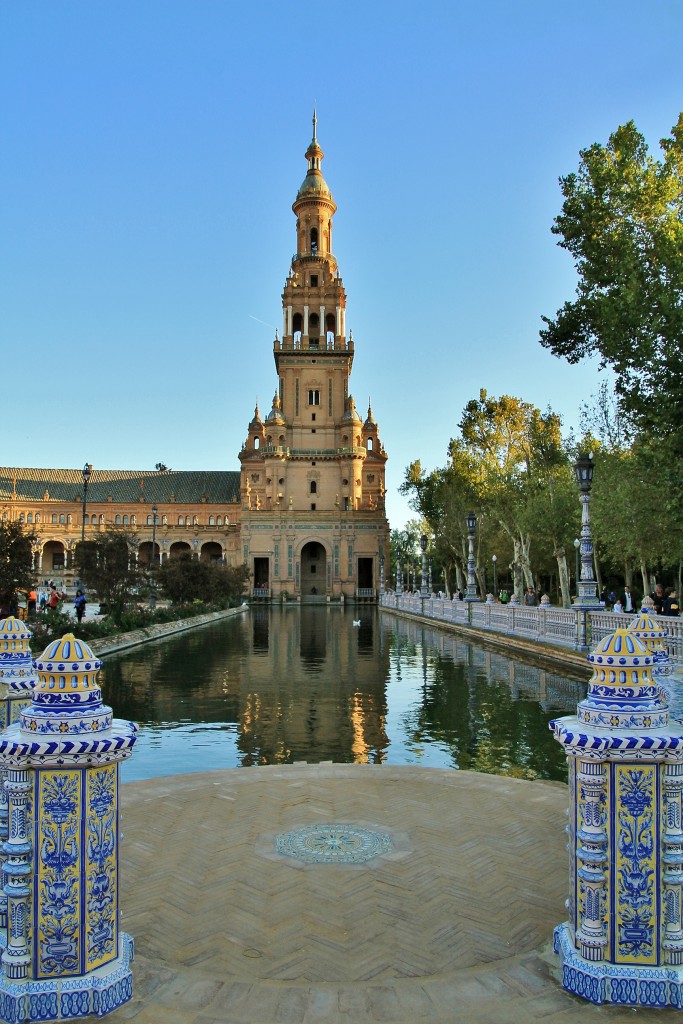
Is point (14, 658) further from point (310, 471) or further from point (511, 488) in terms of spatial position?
point (310, 471)

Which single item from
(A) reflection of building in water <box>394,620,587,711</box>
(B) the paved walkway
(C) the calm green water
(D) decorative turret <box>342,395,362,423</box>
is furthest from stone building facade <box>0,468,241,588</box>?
(B) the paved walkway

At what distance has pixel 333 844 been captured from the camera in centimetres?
573

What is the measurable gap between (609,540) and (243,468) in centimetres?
5690

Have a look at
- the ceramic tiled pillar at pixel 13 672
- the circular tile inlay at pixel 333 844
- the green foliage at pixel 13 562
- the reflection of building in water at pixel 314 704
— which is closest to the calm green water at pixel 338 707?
the reflection of building in water at pixel 314 704

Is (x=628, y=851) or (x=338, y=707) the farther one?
(x=338, y=707)

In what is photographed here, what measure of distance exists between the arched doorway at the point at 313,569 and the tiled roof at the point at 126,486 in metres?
19.1

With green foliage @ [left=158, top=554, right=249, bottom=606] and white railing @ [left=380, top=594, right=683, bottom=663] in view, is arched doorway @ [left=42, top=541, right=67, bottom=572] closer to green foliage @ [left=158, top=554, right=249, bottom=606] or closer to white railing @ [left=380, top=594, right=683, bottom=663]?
green foliage @ [left=158, top=554, right=249, bottom=606]

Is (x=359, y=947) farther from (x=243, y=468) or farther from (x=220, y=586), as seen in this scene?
(x=243, y=468)

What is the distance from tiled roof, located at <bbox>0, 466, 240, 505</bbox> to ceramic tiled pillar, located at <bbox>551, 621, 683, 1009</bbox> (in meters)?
90.6

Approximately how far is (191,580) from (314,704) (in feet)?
96.5

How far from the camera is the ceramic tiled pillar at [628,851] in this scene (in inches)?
139

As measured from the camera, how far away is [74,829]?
3.59 metres

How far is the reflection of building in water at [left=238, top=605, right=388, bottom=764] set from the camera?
9.83 m

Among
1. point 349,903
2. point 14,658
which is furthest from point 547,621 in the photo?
point 14,658
